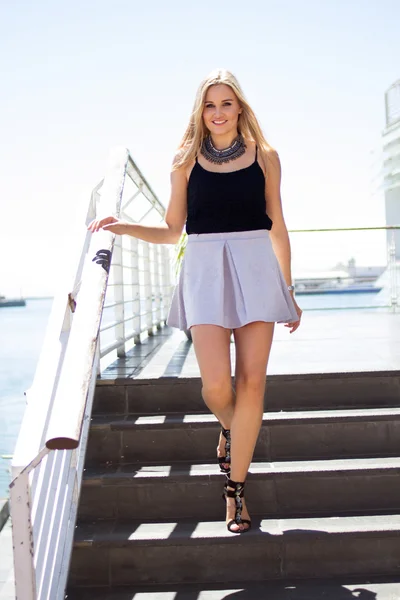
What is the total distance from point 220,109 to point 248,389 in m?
1.00

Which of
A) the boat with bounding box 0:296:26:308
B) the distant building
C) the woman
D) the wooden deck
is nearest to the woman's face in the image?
the woman

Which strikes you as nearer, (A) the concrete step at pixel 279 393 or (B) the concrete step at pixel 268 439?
(B) the concrete step at pixel 268 439

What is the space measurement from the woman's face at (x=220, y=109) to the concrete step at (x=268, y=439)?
1.31m

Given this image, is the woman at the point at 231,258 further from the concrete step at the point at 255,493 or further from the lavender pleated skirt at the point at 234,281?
the concrete step at the point at 255,493

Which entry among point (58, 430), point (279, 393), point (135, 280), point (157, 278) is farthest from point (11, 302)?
point (58, 430)

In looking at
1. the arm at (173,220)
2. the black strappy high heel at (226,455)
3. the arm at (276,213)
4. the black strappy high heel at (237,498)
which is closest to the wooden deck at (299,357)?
the black strappy high heel at (237,498)

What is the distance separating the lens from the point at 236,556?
8.08 feet

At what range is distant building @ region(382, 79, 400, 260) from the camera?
2112cm

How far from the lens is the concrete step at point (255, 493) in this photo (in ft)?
8.95

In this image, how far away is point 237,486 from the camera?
8.05ft

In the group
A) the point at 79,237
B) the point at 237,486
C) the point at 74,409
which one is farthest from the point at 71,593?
the point at 79,237

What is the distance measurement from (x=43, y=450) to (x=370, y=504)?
1591 millimetres

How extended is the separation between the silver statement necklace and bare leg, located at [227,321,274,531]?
23.8 inches

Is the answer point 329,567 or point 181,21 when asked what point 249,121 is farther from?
point 181,21
